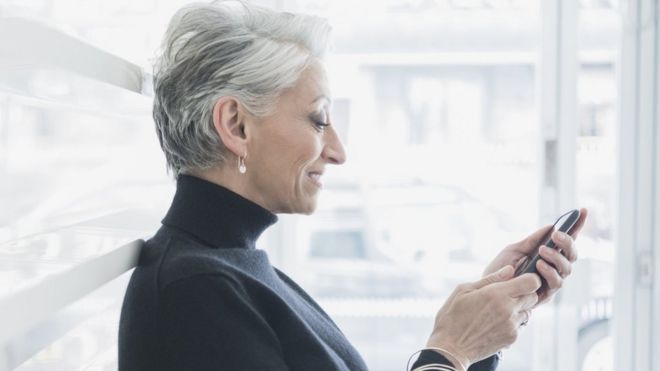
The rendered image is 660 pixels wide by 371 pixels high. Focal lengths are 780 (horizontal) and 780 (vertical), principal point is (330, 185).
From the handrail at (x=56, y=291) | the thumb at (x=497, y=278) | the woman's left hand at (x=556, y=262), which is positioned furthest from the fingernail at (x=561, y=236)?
the handrail at (x=56, y=291)

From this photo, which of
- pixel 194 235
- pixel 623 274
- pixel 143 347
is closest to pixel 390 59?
pixel 623 274

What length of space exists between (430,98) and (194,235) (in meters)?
1.34

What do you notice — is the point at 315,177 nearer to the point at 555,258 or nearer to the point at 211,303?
the point at 211,303

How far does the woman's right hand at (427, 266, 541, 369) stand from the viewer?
1.14m

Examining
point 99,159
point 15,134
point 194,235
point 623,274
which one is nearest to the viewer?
point 15,134

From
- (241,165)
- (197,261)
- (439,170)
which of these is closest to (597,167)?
(439,170)

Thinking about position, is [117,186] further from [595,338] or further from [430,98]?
[595,338]

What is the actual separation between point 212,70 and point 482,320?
53 cm

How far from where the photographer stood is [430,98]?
2291 mm

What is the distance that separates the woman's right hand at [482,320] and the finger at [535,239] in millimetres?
247

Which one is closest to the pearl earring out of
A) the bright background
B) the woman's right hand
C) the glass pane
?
the woman's right hand

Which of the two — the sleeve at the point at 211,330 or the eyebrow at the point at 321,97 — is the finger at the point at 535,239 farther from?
the sleeve at the point at 211,330

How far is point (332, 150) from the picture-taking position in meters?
1.21

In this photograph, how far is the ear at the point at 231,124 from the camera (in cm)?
108
